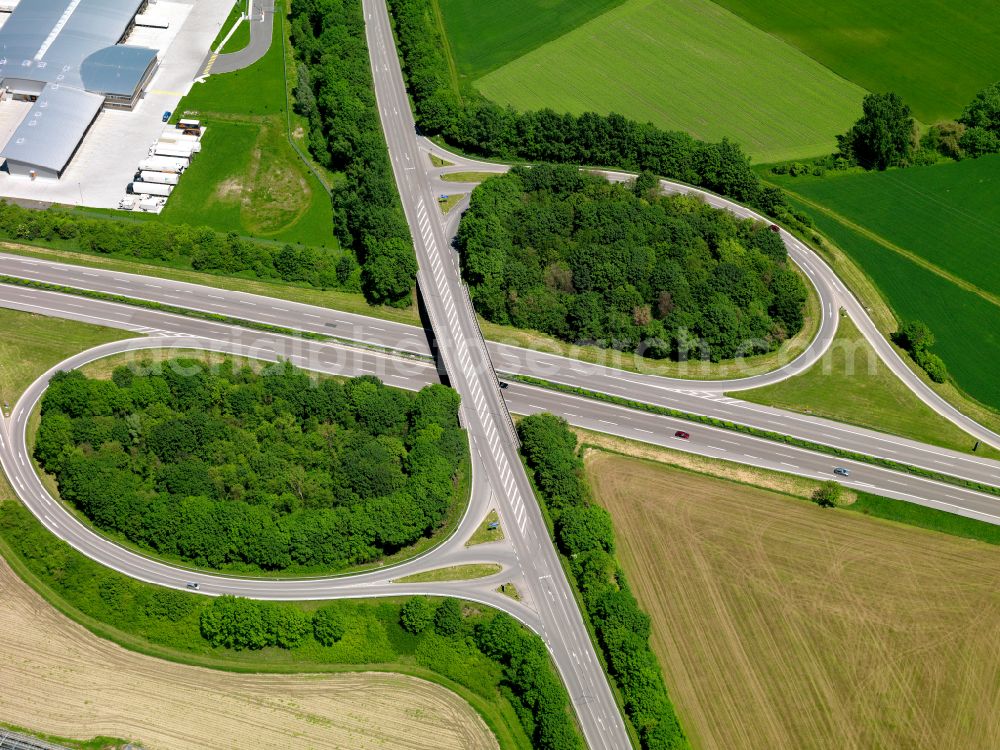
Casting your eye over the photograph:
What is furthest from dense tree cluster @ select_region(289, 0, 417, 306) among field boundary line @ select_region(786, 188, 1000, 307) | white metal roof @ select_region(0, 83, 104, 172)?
field boundary line @ select_region(786, 188, 1000, 307)

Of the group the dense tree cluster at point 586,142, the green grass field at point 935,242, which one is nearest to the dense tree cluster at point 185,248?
the dense tree cluster at point 586,142

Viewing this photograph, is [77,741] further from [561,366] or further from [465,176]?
[465,176]

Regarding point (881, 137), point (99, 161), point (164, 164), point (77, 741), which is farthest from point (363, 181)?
point (881, 137)

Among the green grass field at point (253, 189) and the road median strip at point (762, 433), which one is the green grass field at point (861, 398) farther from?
the green grass field at point (253, 189)

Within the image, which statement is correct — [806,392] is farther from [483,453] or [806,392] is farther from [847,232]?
[483,453]

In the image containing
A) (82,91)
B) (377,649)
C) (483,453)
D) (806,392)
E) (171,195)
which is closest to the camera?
(377,649)

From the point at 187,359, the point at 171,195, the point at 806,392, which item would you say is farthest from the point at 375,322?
the point at 806,392

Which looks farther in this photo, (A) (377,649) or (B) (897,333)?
(B) (897,333)
